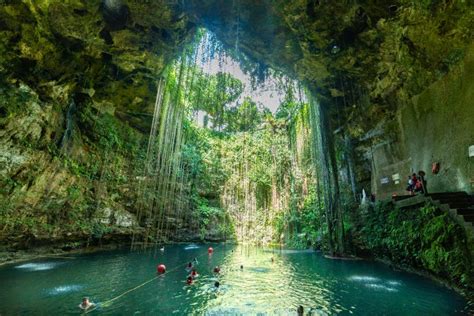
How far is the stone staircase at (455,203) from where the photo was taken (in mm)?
6445

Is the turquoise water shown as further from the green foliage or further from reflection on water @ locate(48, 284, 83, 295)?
the green foliage

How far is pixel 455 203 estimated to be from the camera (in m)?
7.18

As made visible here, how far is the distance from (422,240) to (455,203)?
1267 mm

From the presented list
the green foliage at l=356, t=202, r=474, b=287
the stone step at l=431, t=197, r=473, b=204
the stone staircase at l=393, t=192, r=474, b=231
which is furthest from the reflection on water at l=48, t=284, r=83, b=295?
the stone step at l=431, t=197, r=473, b=204

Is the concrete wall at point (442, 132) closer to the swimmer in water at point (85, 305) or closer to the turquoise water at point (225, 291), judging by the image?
the turquoise water at point (225, 291)

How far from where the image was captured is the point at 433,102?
931 cm

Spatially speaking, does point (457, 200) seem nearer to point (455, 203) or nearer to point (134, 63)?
point (455, 203)

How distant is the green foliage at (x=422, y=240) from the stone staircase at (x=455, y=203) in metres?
0.18

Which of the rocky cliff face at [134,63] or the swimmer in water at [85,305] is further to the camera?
the rocky cliff face at [134,63]

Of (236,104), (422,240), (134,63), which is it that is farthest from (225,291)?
(236,104)

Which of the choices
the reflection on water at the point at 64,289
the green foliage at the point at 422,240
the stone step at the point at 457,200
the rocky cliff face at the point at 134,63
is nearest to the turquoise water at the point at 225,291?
the reflection on water at the point at 64,289

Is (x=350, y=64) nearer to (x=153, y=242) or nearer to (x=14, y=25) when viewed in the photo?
(x=14, y=25)

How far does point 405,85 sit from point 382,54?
1486mm

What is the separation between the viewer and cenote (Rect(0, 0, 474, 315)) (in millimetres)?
6719
